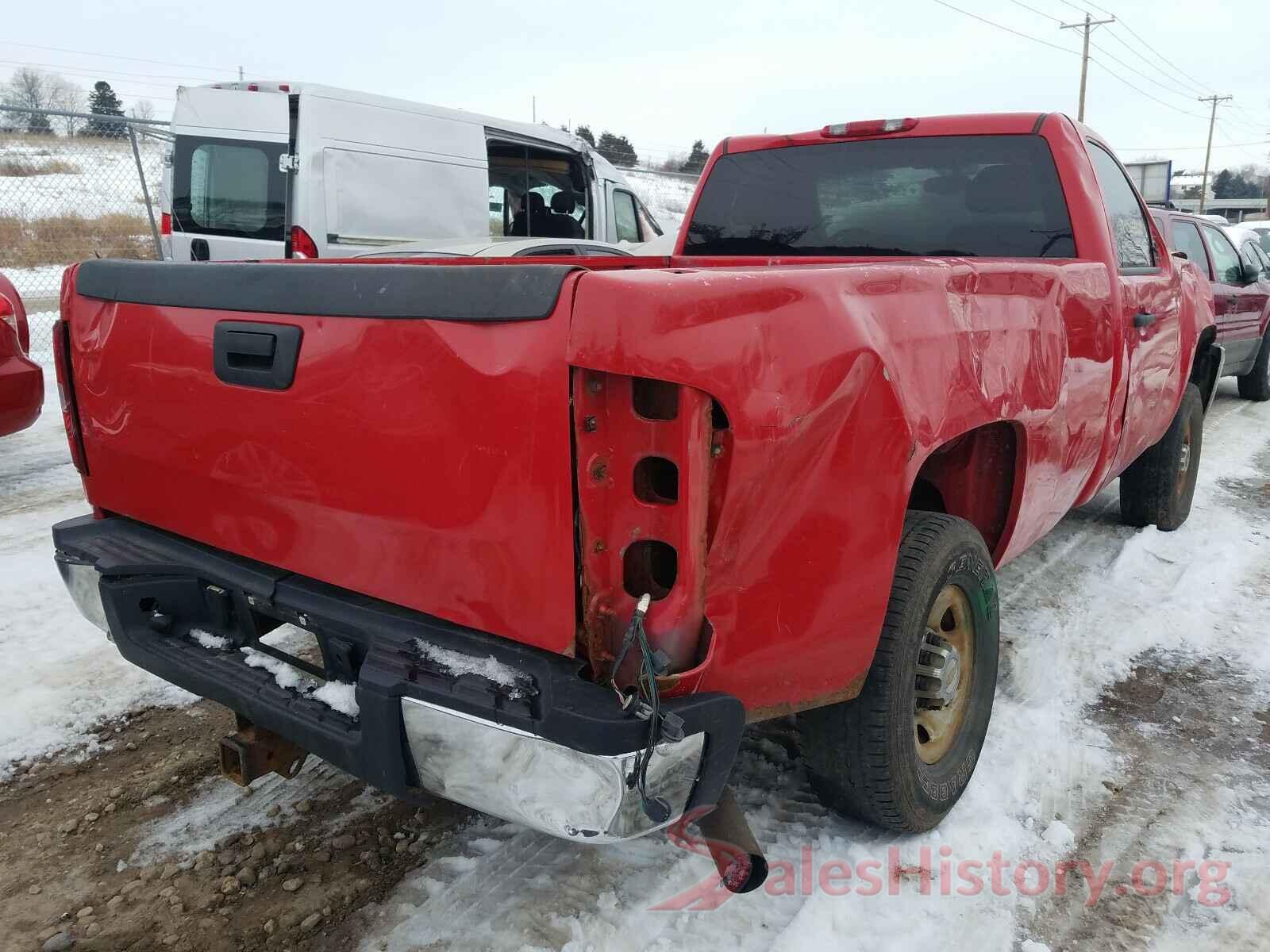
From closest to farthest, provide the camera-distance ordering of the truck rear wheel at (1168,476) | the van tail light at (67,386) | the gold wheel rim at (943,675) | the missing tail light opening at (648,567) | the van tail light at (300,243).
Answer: the missing tail light opening at (648,567) < the gold wheel rim at (943,675) < the van tail light at (67,386) < the truck rear wheel at (1168,476) < the van tail light at (300,243)

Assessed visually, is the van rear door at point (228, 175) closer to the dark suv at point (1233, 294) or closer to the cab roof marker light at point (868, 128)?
the cab roof marker light at point (868, 128)

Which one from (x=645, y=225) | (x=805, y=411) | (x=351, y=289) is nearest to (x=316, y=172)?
(x=645, y=225)

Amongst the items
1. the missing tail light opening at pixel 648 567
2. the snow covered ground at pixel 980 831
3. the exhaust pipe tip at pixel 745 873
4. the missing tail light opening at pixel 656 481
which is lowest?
the snow covered ground at pixel 980 831

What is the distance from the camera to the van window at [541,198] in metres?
10.9

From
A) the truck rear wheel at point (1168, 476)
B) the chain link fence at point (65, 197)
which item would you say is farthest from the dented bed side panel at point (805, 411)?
the chain link fence at point (65, 197)

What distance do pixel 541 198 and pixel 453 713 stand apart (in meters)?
10.2

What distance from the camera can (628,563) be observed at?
1.79 m

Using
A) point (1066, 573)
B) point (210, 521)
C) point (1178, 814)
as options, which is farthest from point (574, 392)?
point (1066, 573)

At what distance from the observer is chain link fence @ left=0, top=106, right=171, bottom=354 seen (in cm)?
1205

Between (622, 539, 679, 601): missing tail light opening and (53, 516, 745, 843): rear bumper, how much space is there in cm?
19

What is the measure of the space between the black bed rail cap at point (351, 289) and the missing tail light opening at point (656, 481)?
33 cm

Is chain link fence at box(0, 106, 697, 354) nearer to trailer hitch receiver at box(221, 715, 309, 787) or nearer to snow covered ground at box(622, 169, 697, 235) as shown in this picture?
trailer hitch receiver at box(221, 715, 309, 787)

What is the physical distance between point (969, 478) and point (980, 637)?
48 centimetres

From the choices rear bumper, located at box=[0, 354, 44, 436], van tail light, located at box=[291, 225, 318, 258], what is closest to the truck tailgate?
rear bumper, located at box=[0, 354, 44, 436]
